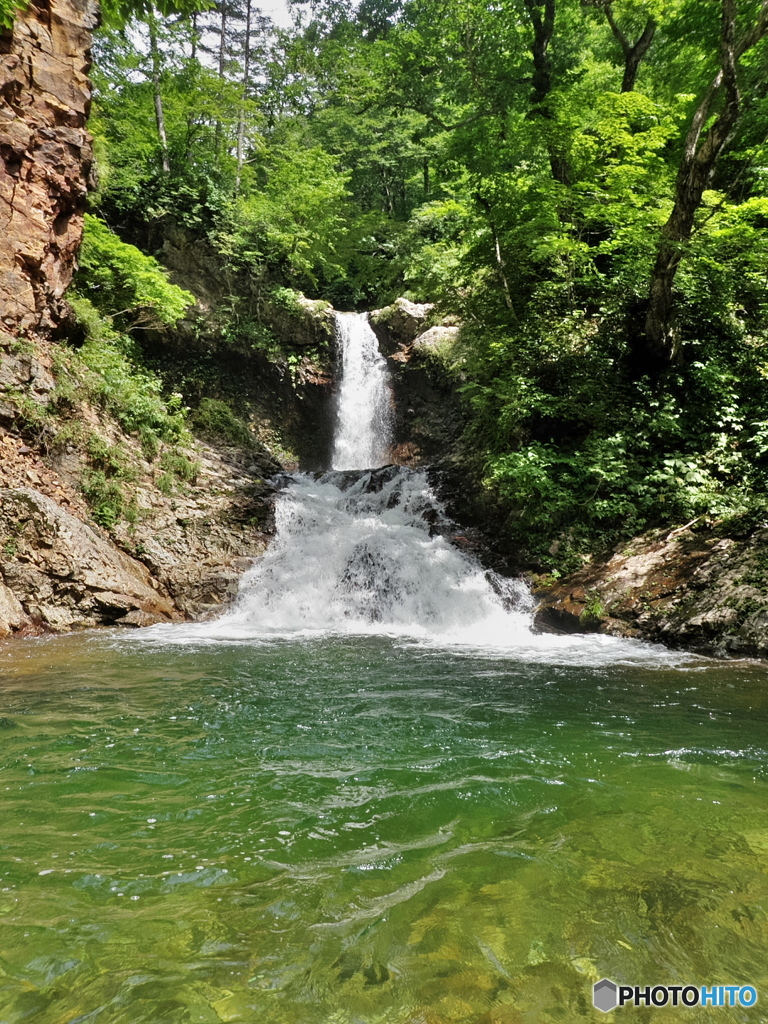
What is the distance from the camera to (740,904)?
1.94 metres

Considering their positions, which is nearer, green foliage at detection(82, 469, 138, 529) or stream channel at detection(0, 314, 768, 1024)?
stream channel at detection(0, 314, 768, 1024)

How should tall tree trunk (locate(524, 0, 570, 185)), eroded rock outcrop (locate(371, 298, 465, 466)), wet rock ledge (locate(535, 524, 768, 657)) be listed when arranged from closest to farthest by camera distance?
1. wet rock ledge (locate(535, 524, 768, 657))
2. tall tree trunk (locate(524, 0, 570, 185))
3. eroded rock outcrop (locate(371, 298, 465, 466))

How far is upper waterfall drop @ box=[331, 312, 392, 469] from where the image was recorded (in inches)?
724

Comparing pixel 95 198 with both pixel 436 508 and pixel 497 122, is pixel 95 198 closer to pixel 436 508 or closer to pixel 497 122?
pixel 497 122

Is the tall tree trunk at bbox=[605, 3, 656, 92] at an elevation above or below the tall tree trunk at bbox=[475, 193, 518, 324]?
above

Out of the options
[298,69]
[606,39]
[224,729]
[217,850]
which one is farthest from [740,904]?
[298,69]

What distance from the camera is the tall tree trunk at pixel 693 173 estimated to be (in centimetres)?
786

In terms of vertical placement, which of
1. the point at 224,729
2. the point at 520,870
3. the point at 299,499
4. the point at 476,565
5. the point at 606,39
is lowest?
the point at 224,729

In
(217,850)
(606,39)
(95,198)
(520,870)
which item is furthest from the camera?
(606,39)

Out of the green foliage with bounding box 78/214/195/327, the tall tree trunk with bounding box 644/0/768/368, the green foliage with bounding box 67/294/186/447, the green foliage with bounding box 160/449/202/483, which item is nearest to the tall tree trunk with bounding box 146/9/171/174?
the green foliage with bounding box 78/214/195/327

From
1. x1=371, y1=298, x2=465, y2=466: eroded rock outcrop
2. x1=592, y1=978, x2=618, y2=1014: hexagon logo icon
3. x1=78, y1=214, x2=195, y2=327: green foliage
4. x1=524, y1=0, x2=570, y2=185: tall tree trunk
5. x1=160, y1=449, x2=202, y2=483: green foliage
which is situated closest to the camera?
x1=592, y1=978, x2=618, y2=1014: hexagon logo icon

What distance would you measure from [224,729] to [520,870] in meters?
2.54
